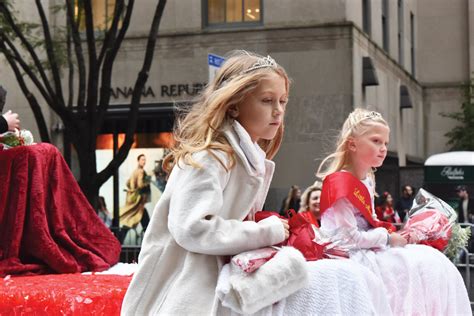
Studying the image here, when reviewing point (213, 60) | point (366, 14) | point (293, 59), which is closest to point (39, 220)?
point (213, 60)

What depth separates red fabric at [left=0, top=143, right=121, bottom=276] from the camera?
5.29m

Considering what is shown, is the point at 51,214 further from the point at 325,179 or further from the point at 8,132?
the point at 325,179

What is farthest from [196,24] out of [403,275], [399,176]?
[403,275]

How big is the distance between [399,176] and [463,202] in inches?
191

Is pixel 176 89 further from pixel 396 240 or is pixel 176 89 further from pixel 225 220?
pixel 225 220

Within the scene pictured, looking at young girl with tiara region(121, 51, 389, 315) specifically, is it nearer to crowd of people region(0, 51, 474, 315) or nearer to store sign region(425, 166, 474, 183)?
crowd of people region(0, 51, 474, 315)

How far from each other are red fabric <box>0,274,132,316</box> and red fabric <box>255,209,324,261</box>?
1.57m

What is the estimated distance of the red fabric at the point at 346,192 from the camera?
4.86 metres

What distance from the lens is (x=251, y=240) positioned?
3.13 meters

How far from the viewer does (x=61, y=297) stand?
4723 mm

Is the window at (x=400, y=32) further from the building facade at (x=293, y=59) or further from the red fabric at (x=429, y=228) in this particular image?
the red fabric at (x=429, y=228)


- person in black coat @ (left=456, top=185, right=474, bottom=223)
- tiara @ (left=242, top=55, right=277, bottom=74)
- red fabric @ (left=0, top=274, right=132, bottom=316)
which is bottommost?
person in black coat @ (left=456, top=185, right=474, bottom=223)

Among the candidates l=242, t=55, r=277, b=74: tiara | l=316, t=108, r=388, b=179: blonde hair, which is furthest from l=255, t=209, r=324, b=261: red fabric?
l=316, t=108, r=388, b=179: blonde hair

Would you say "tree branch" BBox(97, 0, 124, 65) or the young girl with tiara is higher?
"tree branch" BBox(97, 0, 124, 65)
